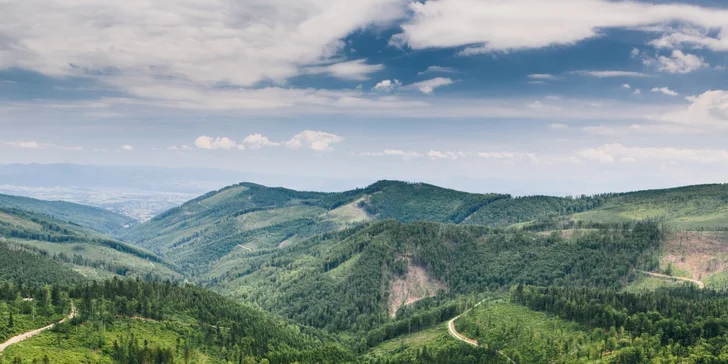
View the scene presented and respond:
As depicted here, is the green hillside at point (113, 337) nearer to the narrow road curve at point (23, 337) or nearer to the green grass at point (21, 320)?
the green grass at point (21, 320)

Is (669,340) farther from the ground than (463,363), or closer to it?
farther from the ground

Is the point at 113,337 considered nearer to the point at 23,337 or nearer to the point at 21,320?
the point at 23,337

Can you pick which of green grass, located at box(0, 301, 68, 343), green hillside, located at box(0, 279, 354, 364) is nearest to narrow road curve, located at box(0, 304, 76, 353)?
green grass, located at box(0, 301, 68, 343)

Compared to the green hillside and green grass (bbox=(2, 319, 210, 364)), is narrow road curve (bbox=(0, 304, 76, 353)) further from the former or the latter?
the green hillside

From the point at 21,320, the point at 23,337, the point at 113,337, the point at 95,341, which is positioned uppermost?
the point at 21,320

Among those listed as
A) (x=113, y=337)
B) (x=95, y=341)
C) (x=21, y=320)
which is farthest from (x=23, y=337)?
(x=113, y=337)

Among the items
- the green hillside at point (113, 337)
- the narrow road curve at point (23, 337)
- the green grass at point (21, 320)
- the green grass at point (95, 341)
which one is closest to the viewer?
the green grass at point (95, 341)

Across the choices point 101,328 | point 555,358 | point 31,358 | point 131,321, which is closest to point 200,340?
point 131,321

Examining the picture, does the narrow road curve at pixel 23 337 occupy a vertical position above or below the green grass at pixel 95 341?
above

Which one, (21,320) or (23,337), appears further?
(21,320)

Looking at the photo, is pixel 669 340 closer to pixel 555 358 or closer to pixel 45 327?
pixel 555 358

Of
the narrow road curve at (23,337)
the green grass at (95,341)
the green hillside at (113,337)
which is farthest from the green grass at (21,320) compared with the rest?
the green grass at (95,341)
